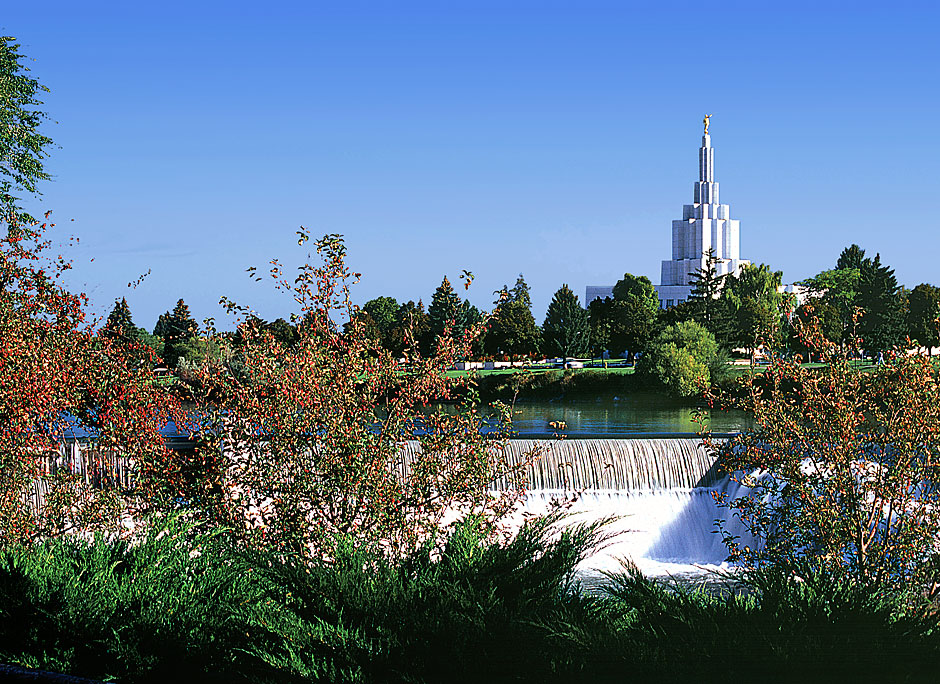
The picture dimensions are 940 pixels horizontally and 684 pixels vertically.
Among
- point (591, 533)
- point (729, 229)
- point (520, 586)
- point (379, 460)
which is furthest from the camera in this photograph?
point (729, 229)

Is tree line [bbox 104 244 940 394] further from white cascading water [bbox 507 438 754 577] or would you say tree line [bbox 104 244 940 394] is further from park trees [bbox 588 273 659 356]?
white cascading water [bbox 507 438 754 577]

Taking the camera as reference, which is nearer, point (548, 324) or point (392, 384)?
point (392, 384)

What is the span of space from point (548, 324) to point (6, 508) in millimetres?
46403

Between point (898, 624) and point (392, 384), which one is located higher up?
point (392, 384)

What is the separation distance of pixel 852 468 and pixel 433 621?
3.82 metres

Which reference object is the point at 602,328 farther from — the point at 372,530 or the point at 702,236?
the point at 372,530

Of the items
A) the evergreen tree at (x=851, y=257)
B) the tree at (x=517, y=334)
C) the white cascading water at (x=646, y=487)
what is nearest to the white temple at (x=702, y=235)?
the evergreen tree at (x=851, y=257)

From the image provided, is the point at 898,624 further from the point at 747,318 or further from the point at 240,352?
the point at 747,318

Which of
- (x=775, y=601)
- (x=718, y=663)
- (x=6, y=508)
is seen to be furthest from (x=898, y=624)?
(x=6, y=508)

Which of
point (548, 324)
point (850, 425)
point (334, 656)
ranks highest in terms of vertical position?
point (548, 324)

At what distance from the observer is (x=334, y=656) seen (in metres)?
3.54

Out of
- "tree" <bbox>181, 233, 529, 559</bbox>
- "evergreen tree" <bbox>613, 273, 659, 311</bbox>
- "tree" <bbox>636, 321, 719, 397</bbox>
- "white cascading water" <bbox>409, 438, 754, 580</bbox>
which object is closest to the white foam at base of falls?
"white cascading water" <bbox>409, 438, 754, 580</bbox>

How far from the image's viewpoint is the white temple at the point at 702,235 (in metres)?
82.8

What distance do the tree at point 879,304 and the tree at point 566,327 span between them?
1268cm
